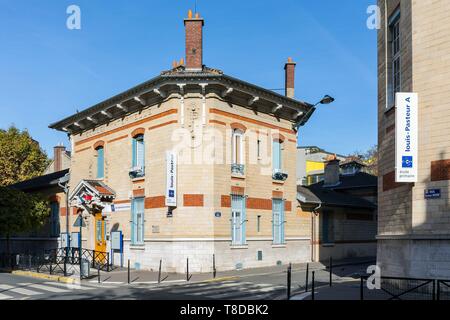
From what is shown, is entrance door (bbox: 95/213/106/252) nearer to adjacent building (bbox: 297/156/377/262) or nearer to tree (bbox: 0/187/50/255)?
tree (bbox: 0/187/50/255)

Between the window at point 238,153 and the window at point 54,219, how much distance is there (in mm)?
13586

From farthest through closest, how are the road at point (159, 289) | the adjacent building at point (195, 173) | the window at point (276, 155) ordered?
the window at point (276, 155), the adjacent building at point (195, 173), the road at point (159, 289)

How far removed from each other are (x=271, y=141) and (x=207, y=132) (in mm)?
4493

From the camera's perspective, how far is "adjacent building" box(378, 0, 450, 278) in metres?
13.4

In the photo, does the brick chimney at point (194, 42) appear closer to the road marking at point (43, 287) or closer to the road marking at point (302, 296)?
the road marking at point (43, 287)

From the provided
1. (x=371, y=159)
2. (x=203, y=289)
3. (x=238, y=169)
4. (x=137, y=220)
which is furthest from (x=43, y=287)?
(x=371, y=159)

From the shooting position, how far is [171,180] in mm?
21562

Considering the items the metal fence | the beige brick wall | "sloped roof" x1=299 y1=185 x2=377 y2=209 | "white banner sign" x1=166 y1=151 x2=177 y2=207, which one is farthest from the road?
"sloped roof" x1=299 y1=185 x2=377 y2=209

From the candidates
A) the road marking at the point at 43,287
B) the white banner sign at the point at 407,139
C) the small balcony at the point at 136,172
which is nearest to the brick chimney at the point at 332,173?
the small balcony at the point at 136,172

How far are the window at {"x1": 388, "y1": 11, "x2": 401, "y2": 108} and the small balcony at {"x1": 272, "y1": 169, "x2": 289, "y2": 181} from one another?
9713 millimetres

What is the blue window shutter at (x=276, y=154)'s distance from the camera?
25669 millimetres

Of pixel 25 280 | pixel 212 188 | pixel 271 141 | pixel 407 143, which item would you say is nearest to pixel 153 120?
pixel 212 188

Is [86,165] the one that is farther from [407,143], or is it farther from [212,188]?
[407,143]

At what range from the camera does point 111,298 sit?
14023 millimetres
